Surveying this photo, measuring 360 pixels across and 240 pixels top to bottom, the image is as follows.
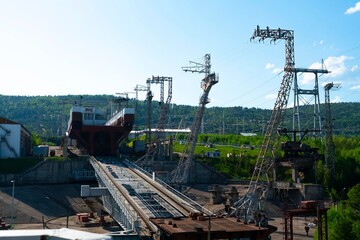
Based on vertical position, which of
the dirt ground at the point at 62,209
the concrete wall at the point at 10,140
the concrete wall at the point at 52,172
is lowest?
the dirt ground at the point at 62,209

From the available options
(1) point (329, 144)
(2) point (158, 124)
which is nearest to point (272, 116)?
(1) point (329, 144)

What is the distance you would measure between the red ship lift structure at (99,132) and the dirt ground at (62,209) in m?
11.1

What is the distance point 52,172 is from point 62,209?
1344 centimetres

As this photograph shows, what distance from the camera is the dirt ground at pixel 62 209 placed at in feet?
130

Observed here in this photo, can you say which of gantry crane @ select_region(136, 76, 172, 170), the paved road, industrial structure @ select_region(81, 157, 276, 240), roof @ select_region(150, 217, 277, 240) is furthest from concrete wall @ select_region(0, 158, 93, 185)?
roof @ select_region(150, 217, 277, 240)

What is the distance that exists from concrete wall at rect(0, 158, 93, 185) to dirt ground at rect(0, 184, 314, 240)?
7.85 feet

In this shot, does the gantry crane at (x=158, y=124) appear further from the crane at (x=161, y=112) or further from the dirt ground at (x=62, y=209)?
the dirt ground at (x=62, y=209)

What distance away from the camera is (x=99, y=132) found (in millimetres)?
68375

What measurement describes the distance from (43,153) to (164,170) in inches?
926

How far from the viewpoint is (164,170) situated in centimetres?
6681

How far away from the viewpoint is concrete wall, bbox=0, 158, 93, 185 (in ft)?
190

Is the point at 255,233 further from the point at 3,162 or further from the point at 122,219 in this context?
the point at 3,162

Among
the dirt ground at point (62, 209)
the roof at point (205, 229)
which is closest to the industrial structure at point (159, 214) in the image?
the roof at point (205, 229)

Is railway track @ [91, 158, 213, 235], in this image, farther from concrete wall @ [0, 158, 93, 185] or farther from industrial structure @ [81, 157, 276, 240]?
concrete wall @ [0, 158, 93, 185]
